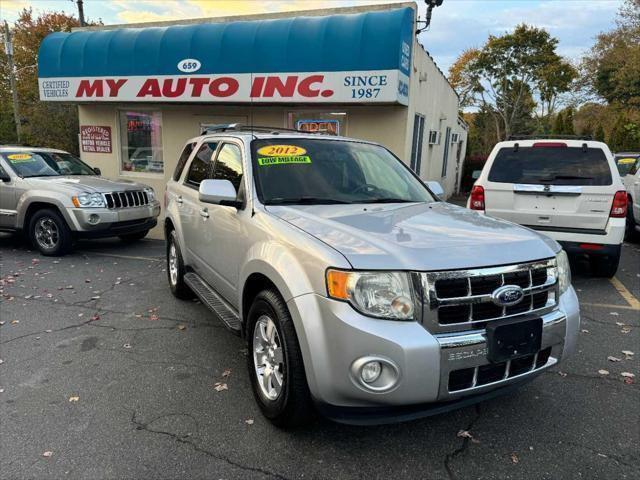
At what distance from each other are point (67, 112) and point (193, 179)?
21.6 m

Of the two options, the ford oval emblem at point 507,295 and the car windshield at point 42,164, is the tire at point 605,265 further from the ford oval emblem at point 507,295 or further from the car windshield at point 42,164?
the car windshield at point 42,164

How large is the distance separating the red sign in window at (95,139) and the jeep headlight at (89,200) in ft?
19.8

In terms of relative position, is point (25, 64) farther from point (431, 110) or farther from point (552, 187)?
point (552, 187)

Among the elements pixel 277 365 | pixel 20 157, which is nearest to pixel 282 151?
pixel 277 365

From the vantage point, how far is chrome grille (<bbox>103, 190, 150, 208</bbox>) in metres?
7.56

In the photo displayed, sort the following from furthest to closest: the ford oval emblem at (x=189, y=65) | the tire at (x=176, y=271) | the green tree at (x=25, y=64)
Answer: the green tree at (x=25, y=64)
the ford oval emblem at (x=189, y=65)
the tire at (x=176, y=271)

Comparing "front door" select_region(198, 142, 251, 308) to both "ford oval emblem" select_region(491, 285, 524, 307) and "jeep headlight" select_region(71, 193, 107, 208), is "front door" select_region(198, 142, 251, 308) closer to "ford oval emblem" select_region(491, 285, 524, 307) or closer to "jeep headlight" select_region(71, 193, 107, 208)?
"ford oval emblem" select_region(491, 285, 524, 307)

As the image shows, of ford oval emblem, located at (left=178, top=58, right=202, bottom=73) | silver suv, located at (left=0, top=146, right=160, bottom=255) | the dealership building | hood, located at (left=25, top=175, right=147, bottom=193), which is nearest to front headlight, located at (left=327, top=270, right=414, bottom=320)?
the dealership building

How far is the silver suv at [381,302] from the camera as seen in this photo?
227 centimetres

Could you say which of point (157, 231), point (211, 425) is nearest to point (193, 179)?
point (211, 425)

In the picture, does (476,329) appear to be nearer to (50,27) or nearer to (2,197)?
(2,197)

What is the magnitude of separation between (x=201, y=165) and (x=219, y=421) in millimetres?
2692

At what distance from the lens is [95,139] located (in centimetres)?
1287

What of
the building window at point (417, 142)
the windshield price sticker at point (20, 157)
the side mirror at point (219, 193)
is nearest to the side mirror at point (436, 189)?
the side mirror at point (219, 193)
